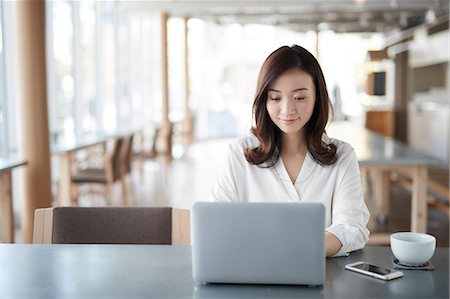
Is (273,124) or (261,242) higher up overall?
(273,124)

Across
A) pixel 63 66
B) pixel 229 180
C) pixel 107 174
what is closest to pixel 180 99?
pixel 63 66

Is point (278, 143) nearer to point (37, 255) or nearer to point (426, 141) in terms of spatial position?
point (37, 255)

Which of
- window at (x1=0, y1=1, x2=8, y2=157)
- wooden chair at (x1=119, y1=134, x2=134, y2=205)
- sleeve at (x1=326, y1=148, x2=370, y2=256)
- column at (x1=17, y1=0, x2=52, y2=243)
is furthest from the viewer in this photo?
wooden chair at (x1=119, y1=134, x2=134, y2=205)

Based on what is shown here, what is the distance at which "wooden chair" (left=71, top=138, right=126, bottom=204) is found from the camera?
6.12 metres

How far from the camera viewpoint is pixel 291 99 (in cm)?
177

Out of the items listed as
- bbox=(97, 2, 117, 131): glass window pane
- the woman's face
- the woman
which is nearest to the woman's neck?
the woman

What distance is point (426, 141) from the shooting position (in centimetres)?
1161

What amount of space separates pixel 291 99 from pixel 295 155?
25 cm

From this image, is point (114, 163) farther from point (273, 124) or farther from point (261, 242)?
point (261, 242)

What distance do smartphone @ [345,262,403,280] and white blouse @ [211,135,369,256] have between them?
219 mm

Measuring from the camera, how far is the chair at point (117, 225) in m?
2.01

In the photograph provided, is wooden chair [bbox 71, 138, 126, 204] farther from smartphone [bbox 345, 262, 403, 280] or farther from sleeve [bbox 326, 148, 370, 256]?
smartphone [bbox 345, 262, 403, 280]

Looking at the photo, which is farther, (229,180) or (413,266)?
(229,180)

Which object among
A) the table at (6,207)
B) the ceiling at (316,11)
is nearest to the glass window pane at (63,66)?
the ceiling at (316,11)
